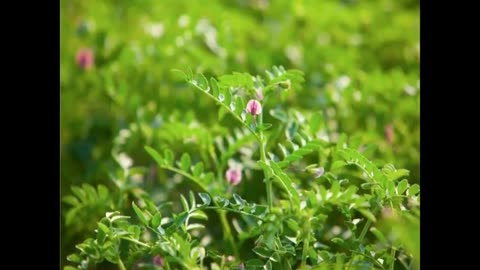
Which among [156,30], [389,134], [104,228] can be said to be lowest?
[389,134]

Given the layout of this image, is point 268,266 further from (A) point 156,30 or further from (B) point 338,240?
(A) point 156,30

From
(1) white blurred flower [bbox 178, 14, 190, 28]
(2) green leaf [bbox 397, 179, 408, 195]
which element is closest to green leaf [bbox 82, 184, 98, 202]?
(2) green leaf [bbox 397, 179, 408, 195]

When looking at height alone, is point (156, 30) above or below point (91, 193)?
above

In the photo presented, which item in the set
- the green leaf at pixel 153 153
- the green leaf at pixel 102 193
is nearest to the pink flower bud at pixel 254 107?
the green leaf at pixel 153 153

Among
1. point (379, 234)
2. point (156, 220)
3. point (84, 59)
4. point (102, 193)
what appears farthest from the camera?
point (84, 59)

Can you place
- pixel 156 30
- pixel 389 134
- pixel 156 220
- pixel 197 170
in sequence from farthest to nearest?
1. pixel 156 30
2. pixel 389 134
3. pixel 197 170
4. pixel 156 220

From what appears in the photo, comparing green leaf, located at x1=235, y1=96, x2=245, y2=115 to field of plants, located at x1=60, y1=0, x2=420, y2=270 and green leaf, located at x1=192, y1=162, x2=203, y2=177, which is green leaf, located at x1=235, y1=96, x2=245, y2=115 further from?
green leaf, located at x1=192, y1=162, x2=203, y2=177

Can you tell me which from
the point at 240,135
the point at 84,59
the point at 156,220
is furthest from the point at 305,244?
the point at 84,59

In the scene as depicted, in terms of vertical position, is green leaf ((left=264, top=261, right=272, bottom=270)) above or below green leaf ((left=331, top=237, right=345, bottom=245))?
below
